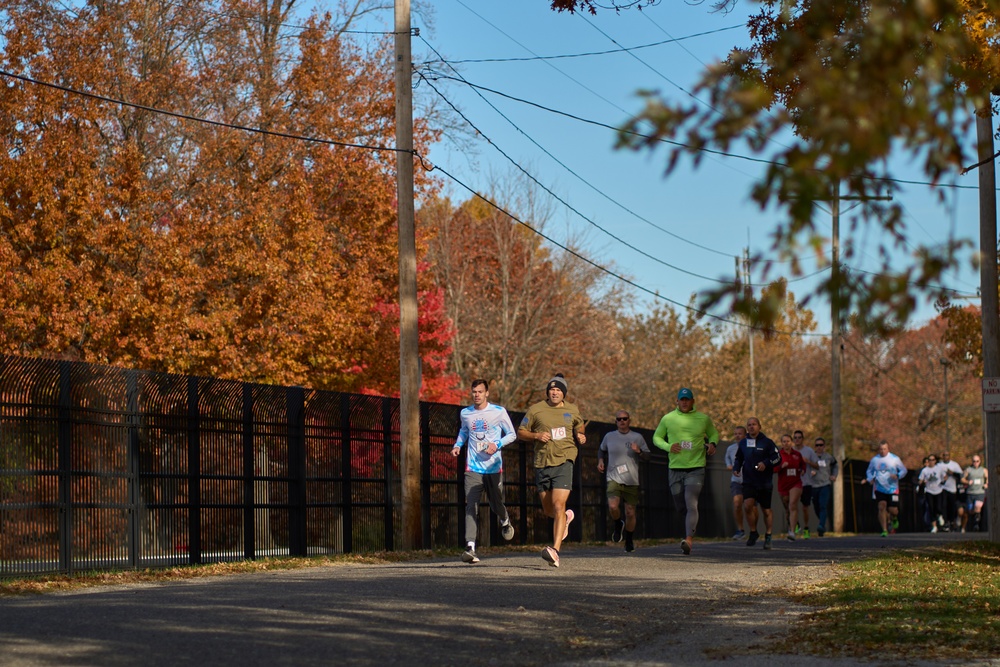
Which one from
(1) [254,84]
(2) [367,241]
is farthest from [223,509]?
(1) [254,84]

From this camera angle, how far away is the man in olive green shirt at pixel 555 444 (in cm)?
1507

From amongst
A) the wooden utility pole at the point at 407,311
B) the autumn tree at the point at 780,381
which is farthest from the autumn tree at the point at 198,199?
the autumn tree at the point at 780,381

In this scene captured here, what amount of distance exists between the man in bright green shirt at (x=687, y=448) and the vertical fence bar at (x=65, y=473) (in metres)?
7.21

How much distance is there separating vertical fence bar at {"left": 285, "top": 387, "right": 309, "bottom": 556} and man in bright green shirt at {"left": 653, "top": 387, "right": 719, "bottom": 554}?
427 cm

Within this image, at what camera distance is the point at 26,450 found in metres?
12.7

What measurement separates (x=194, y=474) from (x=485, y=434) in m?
3.09

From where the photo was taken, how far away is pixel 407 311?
62.8 ft

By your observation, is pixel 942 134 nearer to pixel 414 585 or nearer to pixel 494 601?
pixel 494 601

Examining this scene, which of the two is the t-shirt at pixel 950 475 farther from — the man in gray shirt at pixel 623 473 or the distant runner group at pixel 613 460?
the man in gray shirt at pixel 623 473

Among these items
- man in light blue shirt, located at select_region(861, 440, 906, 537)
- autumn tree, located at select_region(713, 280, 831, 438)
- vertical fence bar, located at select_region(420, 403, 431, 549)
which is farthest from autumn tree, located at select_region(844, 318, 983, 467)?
vertical fence bar, located at select_region(420, 403, 431, 549)

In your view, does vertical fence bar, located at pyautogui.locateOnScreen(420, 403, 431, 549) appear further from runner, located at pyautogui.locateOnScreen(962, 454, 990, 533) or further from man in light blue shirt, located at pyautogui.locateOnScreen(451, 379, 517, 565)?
runner, located at pyautogui.locateOnScreen(962, 454, 990, 533)

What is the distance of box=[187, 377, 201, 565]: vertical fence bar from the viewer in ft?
49.4

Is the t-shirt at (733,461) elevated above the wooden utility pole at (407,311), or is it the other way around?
the wooden utility pole at (407,311)

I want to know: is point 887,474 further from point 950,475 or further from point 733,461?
point 733,461
